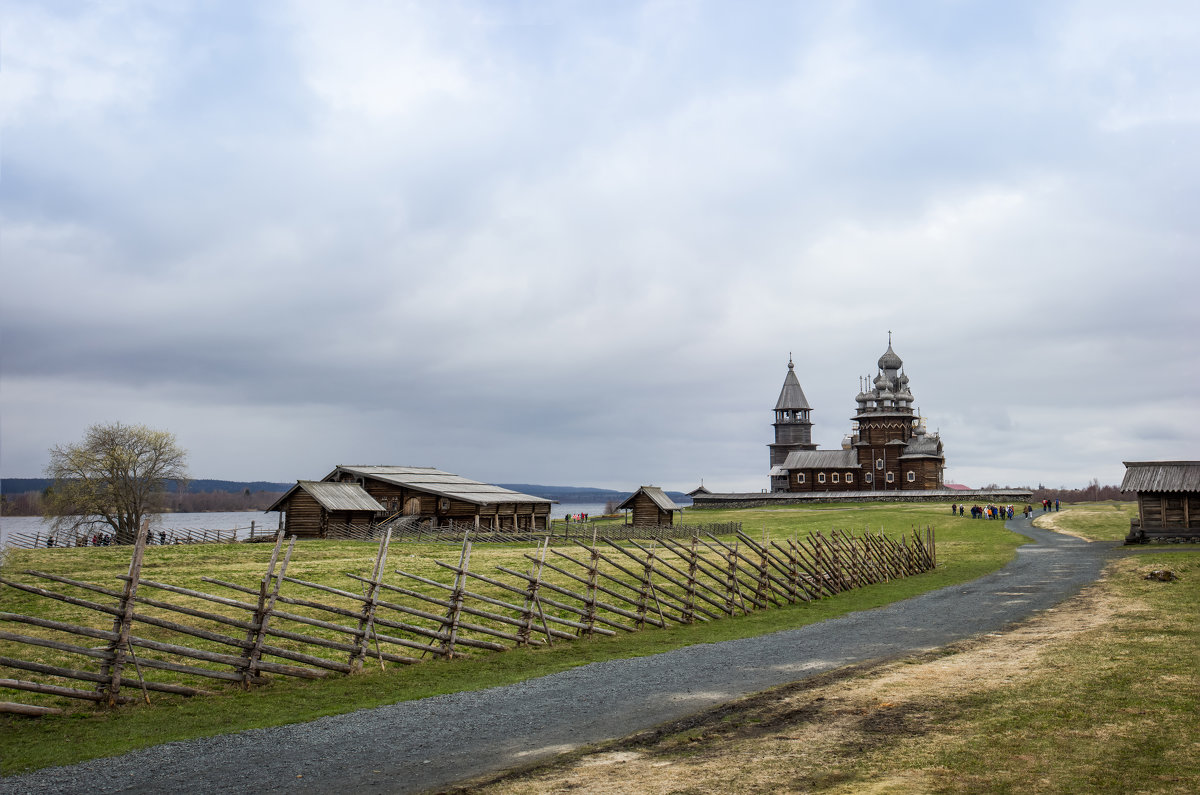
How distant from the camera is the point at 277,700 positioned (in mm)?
12234

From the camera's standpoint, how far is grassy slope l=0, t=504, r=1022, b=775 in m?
10.4

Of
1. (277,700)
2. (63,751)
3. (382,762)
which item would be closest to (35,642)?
(63,751)

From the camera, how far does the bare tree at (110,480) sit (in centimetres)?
5616

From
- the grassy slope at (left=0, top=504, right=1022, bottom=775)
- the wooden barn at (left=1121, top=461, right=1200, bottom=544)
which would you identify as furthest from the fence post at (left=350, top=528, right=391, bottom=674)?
the wooden barn at (left=1121, top=461, right=1200, bottom=544)

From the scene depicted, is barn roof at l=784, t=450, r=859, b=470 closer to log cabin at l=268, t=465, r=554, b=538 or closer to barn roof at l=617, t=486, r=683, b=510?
barn roof at l=617, t=486, r=683, b=510

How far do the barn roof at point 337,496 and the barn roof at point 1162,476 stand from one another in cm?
4317

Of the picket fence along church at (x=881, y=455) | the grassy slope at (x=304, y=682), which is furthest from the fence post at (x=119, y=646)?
the picket fence along church at (x=881, y=455)

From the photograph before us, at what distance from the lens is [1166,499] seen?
43.1m

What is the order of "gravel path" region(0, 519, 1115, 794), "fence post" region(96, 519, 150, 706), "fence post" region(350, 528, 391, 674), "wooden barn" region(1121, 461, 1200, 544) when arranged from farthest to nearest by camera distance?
"wooden barn" region(1121, 461, 1200, 544) < "fence post" region(350, 528, 391, 674) < "fence post" region(96, 519, 150, 706) < "gravel path" region(0, 519, 1115, 794)

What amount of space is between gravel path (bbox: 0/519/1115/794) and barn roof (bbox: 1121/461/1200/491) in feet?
101

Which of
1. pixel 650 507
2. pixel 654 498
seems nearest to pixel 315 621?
pixel 654 498

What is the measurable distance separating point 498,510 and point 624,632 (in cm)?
3807

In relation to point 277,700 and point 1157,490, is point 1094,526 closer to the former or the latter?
point 1157,490

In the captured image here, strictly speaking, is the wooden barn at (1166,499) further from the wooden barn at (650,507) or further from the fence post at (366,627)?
the fence post at (366,627)
